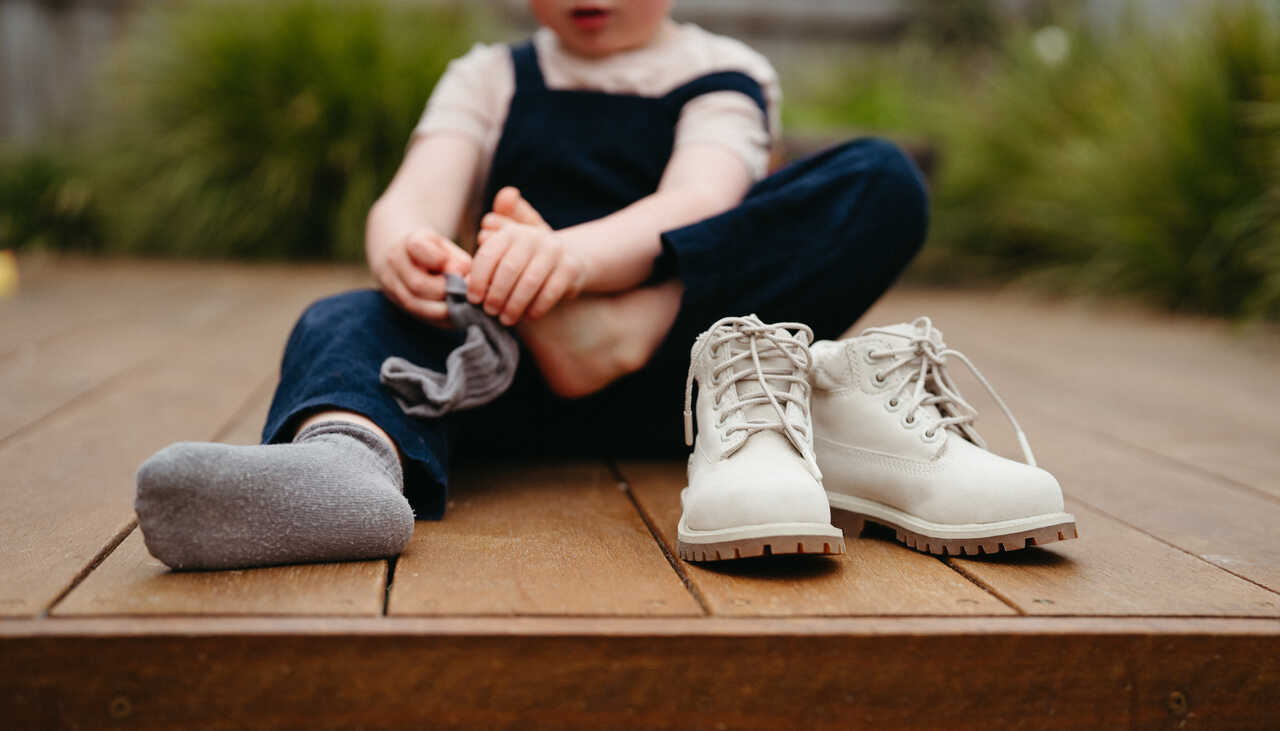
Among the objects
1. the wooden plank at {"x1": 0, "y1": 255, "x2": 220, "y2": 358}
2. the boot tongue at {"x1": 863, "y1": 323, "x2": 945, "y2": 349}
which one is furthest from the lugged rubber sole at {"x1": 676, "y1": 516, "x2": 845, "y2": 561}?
the wooden plank at {"x1": 0, "y1": 255, "x2": 220, "y2": 358}

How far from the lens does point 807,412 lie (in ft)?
3.22

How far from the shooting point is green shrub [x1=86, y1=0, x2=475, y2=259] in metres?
3.74

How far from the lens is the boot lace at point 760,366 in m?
0.95

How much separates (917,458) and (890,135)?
3.10 m

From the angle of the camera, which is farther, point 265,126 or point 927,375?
point 265,126

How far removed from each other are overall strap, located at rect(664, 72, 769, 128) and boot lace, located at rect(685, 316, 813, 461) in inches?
15.9

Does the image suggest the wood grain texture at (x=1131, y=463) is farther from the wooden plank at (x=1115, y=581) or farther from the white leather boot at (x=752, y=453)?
the white leather boot at (x=752, y=453)

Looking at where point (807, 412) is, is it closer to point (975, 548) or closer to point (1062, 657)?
point (975, 548)

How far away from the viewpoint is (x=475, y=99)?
133 cm

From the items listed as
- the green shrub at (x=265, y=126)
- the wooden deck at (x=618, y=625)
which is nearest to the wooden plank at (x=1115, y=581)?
the wooden deck at (x=618, y=625)

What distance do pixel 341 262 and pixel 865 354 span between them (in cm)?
319

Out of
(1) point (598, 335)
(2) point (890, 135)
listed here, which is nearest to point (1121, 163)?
(2) point (890, 135)

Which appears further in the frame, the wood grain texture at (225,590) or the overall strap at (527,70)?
the overall strap at (527,70)

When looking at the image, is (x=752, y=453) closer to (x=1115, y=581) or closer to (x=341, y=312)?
(x=1115, y=581)
